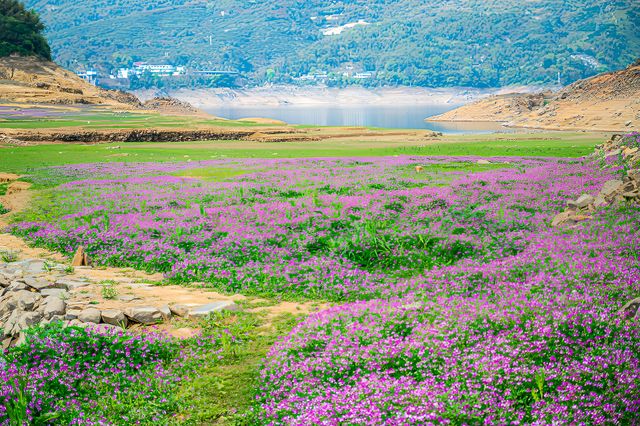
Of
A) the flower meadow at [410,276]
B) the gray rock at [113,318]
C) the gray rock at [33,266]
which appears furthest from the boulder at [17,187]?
the gray rock at [113,318]

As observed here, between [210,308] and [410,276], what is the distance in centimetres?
508

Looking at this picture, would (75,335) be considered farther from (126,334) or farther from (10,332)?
(10,332)

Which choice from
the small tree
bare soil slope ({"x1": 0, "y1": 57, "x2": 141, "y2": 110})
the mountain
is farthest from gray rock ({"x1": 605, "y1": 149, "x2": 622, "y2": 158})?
the small tree

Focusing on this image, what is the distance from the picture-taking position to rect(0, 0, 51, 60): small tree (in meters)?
126

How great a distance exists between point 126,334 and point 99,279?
4642 mm

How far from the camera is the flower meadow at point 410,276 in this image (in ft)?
24.2

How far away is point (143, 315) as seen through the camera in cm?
1170

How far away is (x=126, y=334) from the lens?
1026 cm

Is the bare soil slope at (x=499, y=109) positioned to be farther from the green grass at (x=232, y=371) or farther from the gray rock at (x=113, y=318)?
the gray rock at (x=113, y=318)

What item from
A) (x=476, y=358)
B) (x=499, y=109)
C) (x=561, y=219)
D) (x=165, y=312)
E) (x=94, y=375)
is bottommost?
(x=94, y=375)

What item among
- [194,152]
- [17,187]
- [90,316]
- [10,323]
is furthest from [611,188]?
[194,152]

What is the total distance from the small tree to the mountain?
11334cm

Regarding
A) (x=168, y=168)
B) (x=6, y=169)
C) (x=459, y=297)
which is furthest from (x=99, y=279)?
(x=6, y=169)

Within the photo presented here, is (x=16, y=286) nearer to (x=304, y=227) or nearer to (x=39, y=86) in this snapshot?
(x=304, y=227)
